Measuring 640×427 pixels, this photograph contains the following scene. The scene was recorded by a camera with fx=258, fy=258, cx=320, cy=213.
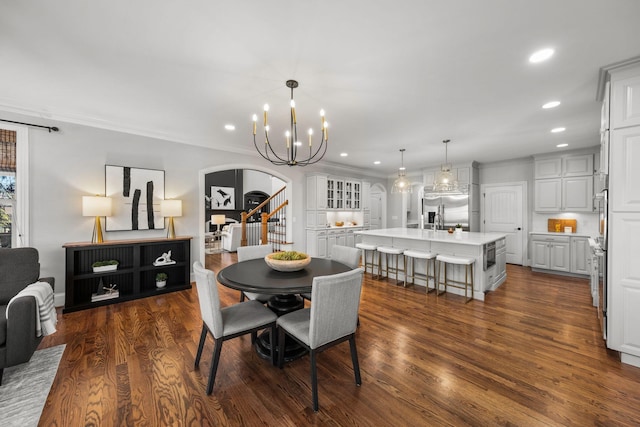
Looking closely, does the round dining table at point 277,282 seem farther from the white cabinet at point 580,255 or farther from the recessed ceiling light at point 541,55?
the white cabinet at point 580,255

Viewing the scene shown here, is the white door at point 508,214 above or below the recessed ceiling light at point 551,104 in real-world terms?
below

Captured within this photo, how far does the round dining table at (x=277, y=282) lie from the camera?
203 centimetres

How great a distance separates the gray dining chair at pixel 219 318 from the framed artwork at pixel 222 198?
866 cm

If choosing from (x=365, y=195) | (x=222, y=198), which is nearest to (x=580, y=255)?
(x=365, y=195)

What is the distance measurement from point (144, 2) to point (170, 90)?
1.29 meters

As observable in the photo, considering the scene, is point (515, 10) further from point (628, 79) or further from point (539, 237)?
point (539, 237)

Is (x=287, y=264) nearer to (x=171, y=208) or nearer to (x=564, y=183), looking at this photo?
(x=171, y=208)

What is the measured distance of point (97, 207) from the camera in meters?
3.52

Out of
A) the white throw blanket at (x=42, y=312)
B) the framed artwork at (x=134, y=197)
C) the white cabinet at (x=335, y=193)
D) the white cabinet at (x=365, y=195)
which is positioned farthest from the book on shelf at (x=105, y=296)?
the white cabinet at (x=365, y=195)

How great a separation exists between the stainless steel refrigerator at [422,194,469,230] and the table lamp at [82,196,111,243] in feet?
22.6

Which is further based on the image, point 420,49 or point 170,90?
point 170,90

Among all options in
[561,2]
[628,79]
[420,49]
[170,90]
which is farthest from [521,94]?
[170,90]

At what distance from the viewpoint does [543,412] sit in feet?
5.66

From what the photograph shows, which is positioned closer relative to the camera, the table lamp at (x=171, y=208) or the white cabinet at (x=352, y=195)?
the table lamp at (x=171, y=208)
